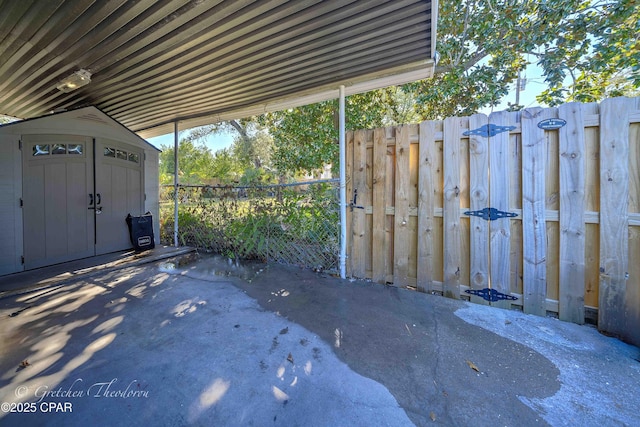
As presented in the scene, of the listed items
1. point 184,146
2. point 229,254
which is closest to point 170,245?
point 229,254

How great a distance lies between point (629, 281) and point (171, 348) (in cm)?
382

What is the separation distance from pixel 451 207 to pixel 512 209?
557mm

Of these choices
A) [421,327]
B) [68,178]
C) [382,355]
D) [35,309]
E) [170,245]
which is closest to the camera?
[382,355]

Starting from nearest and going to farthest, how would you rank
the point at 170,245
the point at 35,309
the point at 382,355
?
the point at 382,355, the point at 35,309, the point at 170,245

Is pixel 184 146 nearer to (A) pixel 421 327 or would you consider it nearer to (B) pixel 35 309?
(B) pixel 35 309

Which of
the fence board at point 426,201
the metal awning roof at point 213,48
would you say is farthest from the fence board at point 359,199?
the metal awning roof at point 213,48

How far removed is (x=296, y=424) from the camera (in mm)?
1373

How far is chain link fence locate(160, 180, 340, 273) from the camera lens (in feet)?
12.5

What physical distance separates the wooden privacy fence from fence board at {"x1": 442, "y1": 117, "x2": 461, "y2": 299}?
0.03ft

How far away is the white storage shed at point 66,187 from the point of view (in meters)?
3.75

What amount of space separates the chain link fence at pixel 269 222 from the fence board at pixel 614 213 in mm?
2650

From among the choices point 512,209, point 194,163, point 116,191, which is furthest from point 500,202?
point 194,163

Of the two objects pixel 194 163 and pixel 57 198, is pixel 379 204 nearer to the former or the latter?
pixel 57 198

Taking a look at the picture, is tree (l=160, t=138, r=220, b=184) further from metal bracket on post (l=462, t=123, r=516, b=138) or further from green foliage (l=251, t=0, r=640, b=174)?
metal bracket on post (l=462, t=123, r=516, b=138)
